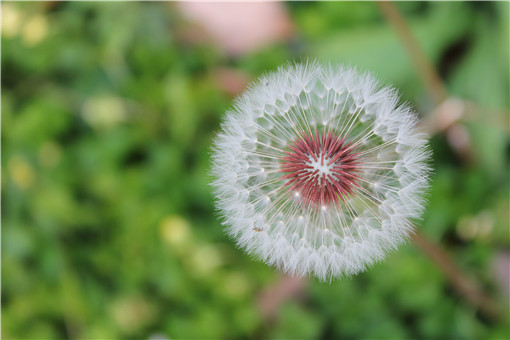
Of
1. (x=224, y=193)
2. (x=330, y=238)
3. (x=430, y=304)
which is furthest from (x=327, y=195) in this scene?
(x=430, y=304)

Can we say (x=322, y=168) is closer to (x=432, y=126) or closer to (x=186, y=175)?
(x=432, y=126)

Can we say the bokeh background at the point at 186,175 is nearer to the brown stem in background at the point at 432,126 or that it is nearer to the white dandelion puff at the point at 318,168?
the brown stem in background at the point at 432,126

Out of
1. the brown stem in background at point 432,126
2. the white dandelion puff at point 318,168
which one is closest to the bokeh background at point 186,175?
the brown stem in background at point 432,126

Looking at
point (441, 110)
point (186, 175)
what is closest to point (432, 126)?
point (441, 110)

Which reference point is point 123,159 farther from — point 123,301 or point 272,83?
point 272,83

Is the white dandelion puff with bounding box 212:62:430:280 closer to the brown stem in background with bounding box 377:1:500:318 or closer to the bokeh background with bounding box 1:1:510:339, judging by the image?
the brown stem in background with bounding box 377:1:500:318

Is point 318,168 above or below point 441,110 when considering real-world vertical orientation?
below
